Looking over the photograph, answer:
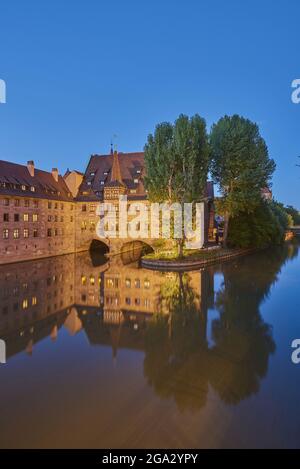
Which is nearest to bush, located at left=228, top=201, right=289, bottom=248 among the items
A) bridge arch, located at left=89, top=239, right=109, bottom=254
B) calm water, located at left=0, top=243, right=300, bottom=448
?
calm water, located at left=0, top=243, right=300, bottom=448

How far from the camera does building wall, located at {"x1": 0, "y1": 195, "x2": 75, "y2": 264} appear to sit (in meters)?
26.3

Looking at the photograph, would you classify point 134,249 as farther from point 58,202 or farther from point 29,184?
point 29,184

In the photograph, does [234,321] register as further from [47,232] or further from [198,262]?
[47,232]

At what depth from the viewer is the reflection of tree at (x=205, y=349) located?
671 cm

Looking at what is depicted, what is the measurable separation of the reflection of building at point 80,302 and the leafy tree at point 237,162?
495 inches

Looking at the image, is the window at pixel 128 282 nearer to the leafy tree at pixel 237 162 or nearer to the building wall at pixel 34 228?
the building wall at pixel 34 228

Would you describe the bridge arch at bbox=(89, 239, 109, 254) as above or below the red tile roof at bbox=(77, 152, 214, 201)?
below

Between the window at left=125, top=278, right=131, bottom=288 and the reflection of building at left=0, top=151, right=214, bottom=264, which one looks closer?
the window at left=125, top=278, right=131, bottom=288

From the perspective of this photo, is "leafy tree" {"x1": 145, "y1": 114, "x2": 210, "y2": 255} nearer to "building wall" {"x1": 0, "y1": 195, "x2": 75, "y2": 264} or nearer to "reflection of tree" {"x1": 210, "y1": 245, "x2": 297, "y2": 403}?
"reflection of tree" {"x1": 210, "y1": 245, "x2": 297, "y2": 403}

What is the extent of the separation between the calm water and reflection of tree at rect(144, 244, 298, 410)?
4 cm

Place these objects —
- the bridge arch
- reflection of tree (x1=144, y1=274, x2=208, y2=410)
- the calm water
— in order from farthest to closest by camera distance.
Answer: the bridge arch < reflection of tree (x1=144, y1=274, x2=208, y2=410) < the calm water

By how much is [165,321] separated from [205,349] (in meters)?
2.92

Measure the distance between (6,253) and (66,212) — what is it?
34.6 feet

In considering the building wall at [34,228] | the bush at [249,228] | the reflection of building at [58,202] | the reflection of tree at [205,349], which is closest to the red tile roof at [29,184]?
the reflection of building at [58,202]
